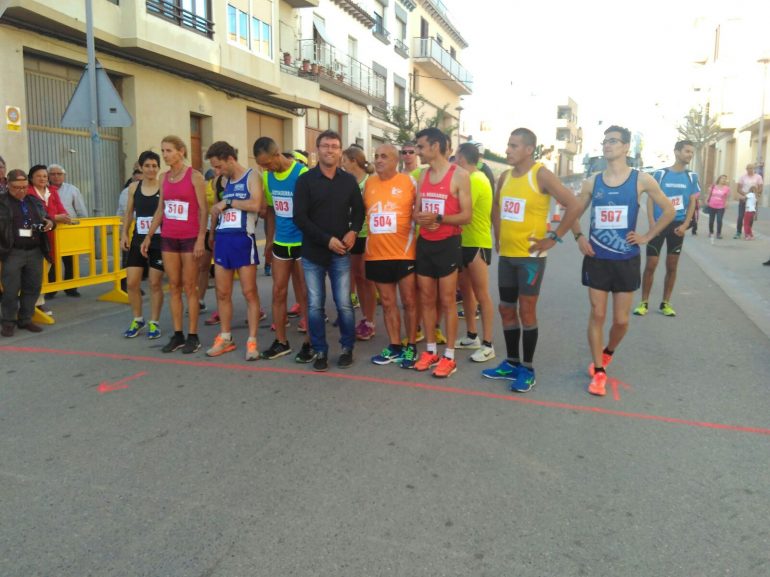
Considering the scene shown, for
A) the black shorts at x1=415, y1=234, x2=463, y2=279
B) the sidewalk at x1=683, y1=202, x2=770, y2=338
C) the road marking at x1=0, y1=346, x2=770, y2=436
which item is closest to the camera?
the road marking at x1=0, y1=346, x2=770, y2=436

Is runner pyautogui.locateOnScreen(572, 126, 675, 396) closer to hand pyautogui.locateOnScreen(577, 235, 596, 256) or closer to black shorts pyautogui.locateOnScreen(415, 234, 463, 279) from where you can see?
hand pyautogui.locateOnScreen(577, 235, 596, 256)

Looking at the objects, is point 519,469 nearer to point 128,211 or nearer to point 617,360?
point 617,360

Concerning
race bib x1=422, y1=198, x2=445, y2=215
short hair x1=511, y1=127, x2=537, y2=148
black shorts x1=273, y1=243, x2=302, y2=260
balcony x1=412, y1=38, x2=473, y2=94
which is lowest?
black shorts x1=273, y1=243, x2=302, y2=260

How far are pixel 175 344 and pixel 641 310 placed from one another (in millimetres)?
5264

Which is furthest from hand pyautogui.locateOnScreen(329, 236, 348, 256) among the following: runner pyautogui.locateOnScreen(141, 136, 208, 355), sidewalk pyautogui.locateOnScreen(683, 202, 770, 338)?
sidewalk pyautogui.locateOnScreen(683, 202, 770, 338)

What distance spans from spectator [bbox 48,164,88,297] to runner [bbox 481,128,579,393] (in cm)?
587

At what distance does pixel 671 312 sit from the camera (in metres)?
7.55

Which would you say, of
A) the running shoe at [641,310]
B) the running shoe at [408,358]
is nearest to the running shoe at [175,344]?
the running shoe at [408,358]

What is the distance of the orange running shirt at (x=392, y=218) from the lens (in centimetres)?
518

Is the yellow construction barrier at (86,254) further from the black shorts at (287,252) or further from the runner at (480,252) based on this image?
the runner at (480,252)

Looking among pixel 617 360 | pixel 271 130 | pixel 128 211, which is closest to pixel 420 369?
pixel 617 360

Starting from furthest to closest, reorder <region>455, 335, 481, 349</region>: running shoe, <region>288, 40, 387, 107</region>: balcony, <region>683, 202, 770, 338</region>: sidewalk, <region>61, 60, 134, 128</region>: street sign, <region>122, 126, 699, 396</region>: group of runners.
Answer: <region>288, 40, 387, 107</region>: balcony, <region>61, 60, 134, 128</region>: street sign, <region>683, 202, 770, 338</region>: sidewalk, <region>455, 335, 481, 349</region>: running shoe, <region>122, 126, 699, 396</region>: group of runners

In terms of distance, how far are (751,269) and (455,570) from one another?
1076 cm

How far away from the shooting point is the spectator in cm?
820
